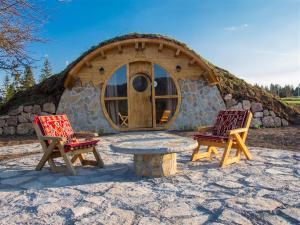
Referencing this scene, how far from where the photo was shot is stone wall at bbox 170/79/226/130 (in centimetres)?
1174

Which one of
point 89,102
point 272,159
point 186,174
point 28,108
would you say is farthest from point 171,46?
point 186,174

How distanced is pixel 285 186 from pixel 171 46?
8.10m

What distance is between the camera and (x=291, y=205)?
3410 millimetres

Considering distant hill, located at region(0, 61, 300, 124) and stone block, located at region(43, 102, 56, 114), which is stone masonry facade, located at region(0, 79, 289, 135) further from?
distant hill, located at region(0, 61, 300, 124)

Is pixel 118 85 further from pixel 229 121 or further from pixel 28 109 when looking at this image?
pixel 229 121

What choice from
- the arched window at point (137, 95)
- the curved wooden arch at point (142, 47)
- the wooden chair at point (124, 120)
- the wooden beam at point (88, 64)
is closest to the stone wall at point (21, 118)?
the curved wooden arch at point (142, 47)

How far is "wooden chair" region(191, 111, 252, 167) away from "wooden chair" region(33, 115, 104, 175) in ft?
6.45

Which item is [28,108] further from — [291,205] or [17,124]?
[291,205]

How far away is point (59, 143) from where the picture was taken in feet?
16.9

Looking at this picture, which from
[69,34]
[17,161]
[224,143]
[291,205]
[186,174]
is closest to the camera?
[291,205]

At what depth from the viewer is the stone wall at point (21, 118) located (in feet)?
38.5

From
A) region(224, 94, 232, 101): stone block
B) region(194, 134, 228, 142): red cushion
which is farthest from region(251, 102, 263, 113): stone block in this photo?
region(194, 134, 228, 142): red cushion

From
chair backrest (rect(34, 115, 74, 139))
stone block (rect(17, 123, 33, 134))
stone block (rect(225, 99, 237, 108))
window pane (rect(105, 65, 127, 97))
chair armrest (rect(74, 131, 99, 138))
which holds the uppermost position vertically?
window pane (rect(105, 65, 127, 97))

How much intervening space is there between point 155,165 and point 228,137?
1.50 meters
